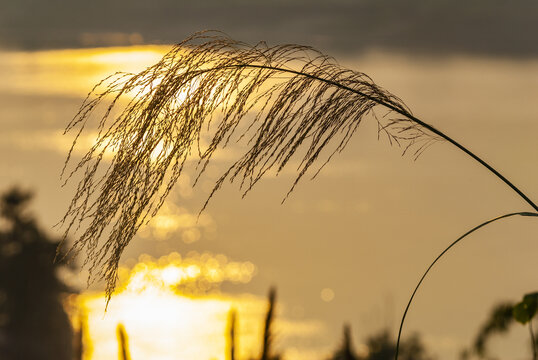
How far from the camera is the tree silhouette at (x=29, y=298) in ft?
169

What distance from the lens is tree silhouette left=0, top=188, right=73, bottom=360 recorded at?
51.5m

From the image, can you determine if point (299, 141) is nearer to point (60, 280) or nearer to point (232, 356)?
point (232, 356)

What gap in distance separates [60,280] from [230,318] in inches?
2172

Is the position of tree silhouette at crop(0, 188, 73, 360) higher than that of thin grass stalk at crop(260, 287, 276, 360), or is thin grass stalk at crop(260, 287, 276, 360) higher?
tree silhouette at crop(0, 188, 73, 360)

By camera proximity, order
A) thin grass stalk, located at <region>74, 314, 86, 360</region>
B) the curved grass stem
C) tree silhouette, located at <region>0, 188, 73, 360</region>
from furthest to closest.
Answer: tree silhouette, located at <region>0, 188, 73, 360</region> < thin grass stalk, located at <region>74, 314, 86, 360</region> < the curved grass stem

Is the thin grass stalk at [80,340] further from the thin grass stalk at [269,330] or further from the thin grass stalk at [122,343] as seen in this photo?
the thin grass stalk at [269,330]

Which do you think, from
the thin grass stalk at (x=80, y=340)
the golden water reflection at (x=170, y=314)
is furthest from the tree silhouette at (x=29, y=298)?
the thin grass stalk at (x=80, y=340)

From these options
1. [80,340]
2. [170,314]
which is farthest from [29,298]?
[80,340]

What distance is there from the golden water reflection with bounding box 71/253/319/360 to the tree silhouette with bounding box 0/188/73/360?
117 inches

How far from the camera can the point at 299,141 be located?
2.69 meters

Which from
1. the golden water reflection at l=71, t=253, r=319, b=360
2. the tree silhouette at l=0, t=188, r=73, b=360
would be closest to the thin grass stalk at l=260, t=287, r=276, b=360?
the golden water reflection at l=71, t=253, r=319, b=360

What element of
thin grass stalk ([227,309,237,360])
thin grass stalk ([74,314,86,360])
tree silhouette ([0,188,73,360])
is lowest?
thin grass stalk ([227,309,237,360])

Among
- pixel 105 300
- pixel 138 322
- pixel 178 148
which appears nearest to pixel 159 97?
pixel 178 148

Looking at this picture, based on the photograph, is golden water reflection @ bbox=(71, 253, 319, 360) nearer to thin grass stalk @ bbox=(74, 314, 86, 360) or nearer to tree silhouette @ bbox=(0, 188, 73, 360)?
thin grass stalk @ bbox=(74, 314, 86, 360)
